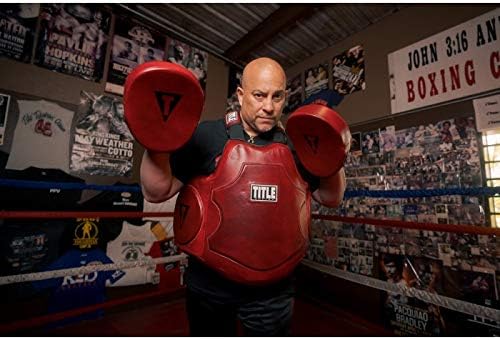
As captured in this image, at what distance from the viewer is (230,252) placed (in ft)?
2.29

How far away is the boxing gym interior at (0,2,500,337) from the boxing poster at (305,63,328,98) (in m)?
0.13

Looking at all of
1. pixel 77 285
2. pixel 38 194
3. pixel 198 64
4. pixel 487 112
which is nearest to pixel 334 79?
pixel 487 112

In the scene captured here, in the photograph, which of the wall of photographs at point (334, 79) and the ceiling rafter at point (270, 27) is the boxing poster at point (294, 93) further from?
the ceiling rafter at point (270, 27)

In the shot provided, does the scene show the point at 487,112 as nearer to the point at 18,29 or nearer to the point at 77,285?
the point at 77,285

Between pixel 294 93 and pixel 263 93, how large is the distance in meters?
2.53

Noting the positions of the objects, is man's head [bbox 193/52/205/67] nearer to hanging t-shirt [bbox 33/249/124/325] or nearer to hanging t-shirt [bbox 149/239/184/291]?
hanging t-shirt [bbox 149/239/184/291]

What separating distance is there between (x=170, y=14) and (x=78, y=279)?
2.44 metres

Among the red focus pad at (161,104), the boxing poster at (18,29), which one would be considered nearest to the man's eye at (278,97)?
the red focus pad at (161,104)

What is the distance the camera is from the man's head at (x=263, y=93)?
0.81 meters

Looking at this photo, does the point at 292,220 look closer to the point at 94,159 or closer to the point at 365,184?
the point at 365,184

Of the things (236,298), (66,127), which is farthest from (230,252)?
(66,127)

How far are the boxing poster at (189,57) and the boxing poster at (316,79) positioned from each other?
1232mm

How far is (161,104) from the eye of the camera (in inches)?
24.8

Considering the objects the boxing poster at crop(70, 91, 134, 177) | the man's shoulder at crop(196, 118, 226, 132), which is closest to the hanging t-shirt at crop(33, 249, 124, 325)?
the boxing poster at crop(70, 91, 134, 177)
